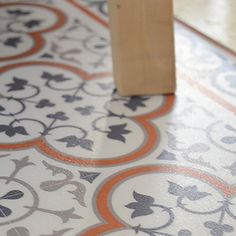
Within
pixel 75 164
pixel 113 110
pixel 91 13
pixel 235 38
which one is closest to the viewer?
pixel 75 164

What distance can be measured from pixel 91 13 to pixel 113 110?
66 centimetres

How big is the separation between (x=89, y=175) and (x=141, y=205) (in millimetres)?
139

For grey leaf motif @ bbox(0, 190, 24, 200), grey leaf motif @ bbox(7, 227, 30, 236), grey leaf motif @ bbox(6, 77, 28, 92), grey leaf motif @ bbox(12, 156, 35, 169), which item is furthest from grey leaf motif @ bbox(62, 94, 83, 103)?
grey leaf motif @ bbox(7, 227, 30, 236)

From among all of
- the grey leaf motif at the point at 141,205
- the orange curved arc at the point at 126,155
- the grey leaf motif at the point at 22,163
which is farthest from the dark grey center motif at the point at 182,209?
the grey leaf motif at the point at 22,163

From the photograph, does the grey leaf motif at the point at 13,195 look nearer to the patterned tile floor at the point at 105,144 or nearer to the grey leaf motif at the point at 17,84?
the patterned tile floor at the point at 105,144

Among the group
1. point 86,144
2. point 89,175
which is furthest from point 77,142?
point 89,175

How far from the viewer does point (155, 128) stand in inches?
54.1

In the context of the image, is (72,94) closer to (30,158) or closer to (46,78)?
(46,78)

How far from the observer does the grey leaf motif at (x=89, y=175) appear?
1.20 meters

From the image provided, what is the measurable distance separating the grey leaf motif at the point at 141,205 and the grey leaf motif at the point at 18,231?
0.19 metres

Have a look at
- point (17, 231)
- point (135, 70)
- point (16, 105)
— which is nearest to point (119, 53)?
point (135, 70)

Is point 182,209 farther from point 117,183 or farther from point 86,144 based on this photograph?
point 86,144

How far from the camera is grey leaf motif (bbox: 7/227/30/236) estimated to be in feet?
3.45

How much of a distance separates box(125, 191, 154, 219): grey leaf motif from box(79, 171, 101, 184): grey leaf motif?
92mm
